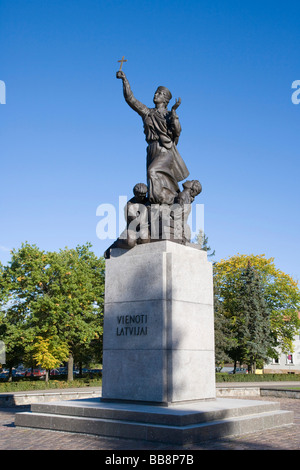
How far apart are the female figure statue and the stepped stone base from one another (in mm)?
5024

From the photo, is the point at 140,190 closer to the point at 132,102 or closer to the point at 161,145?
the point at 161,145

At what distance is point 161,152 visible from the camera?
478 inches

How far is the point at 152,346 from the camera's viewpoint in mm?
9922

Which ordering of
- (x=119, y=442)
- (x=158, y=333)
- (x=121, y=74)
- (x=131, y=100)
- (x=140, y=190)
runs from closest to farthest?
1. (x=119, y=442)
2. (x=158, y=333)
3. (x=140, y=190)
4. (x=121, y=74)
5. (x=131, y=100)

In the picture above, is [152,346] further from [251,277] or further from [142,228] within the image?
[251,277]

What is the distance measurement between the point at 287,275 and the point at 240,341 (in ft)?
32.5

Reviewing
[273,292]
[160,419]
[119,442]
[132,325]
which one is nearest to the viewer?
[119,442]

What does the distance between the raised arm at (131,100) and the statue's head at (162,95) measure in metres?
0.40

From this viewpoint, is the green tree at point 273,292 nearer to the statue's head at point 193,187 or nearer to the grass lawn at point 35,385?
the grass lawn at point 35,385

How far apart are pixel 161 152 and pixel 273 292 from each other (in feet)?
134

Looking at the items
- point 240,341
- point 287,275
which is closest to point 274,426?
point 240,341

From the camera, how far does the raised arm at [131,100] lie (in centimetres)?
1241

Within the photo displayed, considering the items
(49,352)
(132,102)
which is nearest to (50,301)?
(49,352)

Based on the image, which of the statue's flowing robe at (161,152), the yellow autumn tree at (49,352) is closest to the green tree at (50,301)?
the yellow autumn tree at (49,352)
